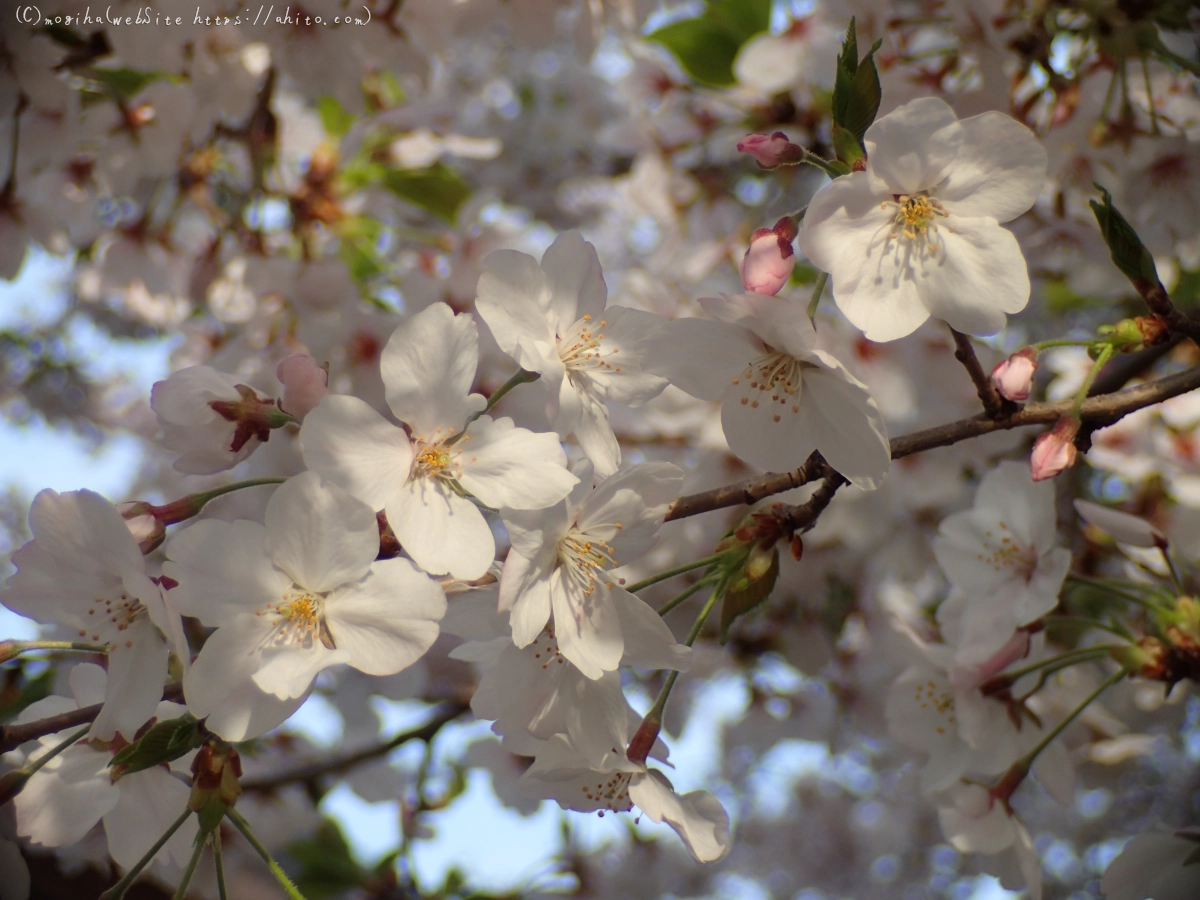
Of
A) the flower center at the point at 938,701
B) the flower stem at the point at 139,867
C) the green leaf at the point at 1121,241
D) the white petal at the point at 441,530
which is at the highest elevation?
the green leaf at the point at 1121,241

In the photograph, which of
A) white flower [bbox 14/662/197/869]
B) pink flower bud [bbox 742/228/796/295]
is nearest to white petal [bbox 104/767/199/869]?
white flower [bbox 14/662/197/869]

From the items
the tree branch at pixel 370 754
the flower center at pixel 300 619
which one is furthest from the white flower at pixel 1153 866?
the tree branch at pixel 370 754

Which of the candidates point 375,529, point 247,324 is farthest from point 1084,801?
point 375,529

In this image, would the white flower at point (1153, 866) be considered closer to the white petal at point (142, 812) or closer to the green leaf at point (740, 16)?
the white petal at point (142, 812)

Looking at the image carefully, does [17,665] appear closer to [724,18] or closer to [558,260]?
[558,260]

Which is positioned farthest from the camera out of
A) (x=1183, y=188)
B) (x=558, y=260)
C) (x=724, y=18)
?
(x=724, y=18)

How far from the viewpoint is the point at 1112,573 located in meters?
2.33

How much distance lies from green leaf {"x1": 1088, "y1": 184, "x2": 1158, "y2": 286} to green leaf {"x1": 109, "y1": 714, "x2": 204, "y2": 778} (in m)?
1.01

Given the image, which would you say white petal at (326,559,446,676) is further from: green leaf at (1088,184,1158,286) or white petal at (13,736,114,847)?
green leaf at (1088,184,1158,286)

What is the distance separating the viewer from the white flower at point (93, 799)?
97 cm

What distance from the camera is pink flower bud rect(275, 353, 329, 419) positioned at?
88 cm

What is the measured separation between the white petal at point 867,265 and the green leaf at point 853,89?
0.21 ft

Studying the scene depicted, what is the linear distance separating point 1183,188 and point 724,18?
1017 mm

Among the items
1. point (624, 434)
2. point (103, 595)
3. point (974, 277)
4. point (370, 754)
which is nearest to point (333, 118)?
point (624, 434)
